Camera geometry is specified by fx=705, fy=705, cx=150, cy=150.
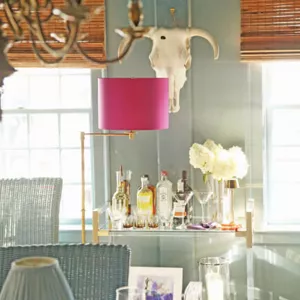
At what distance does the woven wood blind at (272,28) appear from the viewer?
427 centimetres

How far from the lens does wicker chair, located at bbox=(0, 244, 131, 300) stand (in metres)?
2.60

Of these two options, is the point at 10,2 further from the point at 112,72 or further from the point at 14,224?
the point at 112,72

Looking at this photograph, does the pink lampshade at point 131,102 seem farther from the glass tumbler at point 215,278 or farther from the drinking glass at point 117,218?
the glass tumbler at point 215,278

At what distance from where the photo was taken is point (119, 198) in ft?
14.1

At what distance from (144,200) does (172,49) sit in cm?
92

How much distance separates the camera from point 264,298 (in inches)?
178

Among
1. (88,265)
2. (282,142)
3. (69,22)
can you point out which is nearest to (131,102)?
(282,142)

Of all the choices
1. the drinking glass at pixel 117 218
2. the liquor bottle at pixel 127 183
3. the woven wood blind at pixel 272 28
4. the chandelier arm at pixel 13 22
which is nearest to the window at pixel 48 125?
the liquor bottle at pixel 127 183

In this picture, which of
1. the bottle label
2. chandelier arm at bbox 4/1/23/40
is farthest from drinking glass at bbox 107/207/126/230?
chandelier arm at bbox 4/1/23/40

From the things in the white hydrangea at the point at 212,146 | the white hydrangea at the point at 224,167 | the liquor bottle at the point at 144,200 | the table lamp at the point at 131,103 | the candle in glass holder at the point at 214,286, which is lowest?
the candle in glass holder at the point at 214,286

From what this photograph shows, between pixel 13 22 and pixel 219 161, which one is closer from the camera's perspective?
pixel 13 22

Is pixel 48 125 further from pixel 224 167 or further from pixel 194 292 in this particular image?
pixel 194 292

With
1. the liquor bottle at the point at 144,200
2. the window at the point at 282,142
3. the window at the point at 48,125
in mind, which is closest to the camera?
the liquor bottle at the point at 144,200

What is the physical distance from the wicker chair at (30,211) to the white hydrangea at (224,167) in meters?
0.93
